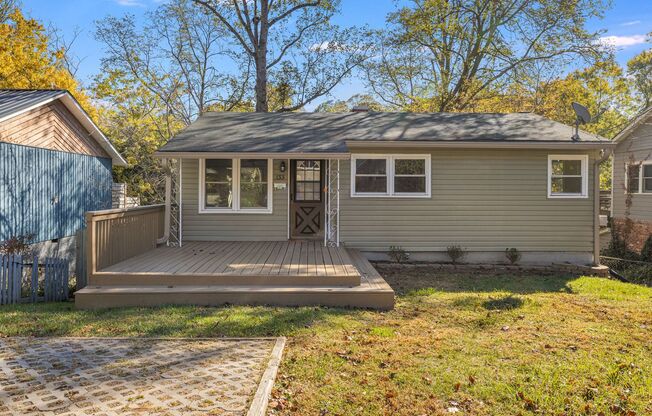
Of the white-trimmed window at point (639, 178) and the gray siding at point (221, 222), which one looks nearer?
the gray siding at point (221, 222)

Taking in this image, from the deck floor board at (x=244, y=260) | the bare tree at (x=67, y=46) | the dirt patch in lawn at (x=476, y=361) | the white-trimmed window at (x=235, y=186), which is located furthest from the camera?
the bare tree at (x=67, y=46)

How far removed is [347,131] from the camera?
11.0 m

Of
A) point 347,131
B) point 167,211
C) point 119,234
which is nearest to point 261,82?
point 347,131

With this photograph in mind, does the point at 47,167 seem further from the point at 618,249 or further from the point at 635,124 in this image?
the point at 635,124

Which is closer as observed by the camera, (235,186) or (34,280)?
(34,280)

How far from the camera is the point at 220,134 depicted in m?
10.8

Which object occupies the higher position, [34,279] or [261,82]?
[261,82]

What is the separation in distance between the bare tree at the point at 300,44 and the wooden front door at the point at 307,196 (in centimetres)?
1111

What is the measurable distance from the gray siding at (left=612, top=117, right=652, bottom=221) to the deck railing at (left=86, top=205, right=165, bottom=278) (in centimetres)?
1504

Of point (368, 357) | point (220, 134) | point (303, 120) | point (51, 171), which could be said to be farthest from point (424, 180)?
point (51, 171)

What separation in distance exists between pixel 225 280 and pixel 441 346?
3.26 m

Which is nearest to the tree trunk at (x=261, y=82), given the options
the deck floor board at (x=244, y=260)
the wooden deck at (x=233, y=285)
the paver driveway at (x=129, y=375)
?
the deck floor board at (x=244, y=260)

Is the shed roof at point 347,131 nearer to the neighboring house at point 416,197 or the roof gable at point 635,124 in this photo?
the neighboring house at point 416,197

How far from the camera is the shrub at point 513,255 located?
34.5ft
